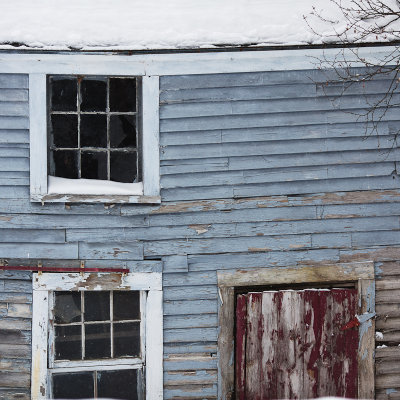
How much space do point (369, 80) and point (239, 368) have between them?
11.2ft

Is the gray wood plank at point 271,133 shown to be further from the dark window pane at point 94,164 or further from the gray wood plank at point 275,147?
the dark window pane at point 94,164

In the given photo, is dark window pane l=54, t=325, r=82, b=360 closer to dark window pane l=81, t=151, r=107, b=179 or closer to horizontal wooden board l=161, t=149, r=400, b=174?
dark window pane l=81, t=151, r=107, b=179

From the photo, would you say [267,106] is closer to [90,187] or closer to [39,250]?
[90,187]

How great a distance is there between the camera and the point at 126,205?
20.4ft

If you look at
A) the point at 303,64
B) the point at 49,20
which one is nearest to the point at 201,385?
the point at 303,64

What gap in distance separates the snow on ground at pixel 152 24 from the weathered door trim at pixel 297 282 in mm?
2437

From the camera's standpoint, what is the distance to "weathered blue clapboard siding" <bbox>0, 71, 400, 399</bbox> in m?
6.14

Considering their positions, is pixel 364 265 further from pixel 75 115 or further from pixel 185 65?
pixel 75 115

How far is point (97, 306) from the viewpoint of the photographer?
252 inches

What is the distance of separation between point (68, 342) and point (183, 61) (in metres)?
3.30

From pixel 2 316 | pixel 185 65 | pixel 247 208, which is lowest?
pixel 2 316

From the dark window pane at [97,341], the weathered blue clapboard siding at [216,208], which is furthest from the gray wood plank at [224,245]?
the dark window pane at [97,341]

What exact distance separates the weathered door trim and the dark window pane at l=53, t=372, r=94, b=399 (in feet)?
4.73

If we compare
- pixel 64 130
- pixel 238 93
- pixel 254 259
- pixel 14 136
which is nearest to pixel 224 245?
pixel 254 259
